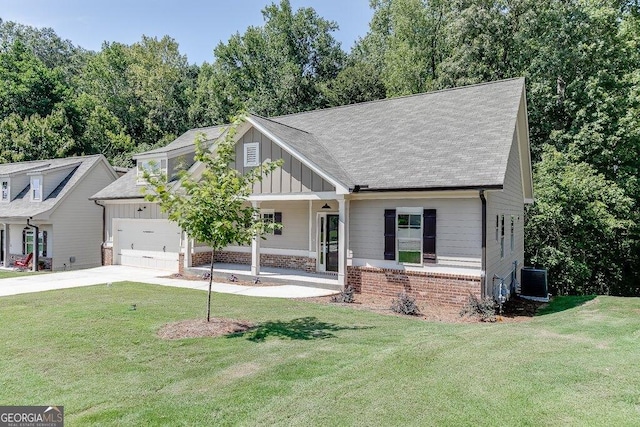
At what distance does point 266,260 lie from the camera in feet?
52.5

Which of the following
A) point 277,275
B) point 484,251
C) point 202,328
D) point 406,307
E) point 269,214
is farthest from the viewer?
point 269,214

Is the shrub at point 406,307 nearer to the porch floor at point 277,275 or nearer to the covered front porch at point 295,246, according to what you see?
the porch floor at point 277,275

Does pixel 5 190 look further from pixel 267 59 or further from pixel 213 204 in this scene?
pixel 267 59

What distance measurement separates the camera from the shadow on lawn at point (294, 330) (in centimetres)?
743

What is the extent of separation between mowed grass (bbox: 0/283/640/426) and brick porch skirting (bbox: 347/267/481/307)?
4.97 feet

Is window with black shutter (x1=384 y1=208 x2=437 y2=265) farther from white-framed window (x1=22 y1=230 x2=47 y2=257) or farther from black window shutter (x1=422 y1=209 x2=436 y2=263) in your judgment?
white-framed window (x1=22 y1=230 x2=47 y2=257)

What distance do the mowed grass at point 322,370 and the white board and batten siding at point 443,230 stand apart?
6.93ft

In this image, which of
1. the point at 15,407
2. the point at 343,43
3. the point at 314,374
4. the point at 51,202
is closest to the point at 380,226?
the point at 314,374

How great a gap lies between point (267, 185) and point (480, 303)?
7341 mm

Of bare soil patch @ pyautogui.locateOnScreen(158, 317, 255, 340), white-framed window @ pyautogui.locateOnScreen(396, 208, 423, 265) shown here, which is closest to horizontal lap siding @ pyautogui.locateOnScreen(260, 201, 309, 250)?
white-framed window @ pyautogui.locateOnScreen(396, 208, 423, 265)

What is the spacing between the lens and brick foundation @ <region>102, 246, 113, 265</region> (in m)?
19.2

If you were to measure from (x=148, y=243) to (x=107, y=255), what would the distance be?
9.81ft

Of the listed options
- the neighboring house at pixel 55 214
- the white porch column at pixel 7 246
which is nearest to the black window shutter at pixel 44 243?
the neighboring house at pixel 55 214

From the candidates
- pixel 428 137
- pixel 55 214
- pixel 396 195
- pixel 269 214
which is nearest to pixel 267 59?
pixel 55 214
